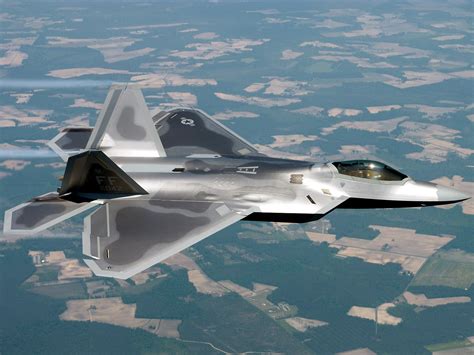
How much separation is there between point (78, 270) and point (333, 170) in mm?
85230

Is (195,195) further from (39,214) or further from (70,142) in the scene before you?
(70,142)

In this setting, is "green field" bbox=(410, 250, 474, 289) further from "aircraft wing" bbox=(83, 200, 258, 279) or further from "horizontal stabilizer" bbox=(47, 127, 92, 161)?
"aircraft wing" bbox=(83, 200, 258, 279)

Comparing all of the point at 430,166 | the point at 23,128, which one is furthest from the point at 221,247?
the point at 23,128

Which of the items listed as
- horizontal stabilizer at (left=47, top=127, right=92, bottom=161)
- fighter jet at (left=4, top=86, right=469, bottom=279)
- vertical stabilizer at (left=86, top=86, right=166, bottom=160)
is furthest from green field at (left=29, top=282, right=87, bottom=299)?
fighter jet at (left=4, top=86, right=469, bottom=279)

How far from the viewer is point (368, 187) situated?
3528 cm

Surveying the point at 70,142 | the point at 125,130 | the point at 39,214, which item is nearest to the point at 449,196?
the point at 125,130

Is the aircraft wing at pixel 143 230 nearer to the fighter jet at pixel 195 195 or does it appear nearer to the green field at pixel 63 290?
the fighter jet at pixel 195 195

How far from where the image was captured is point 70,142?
4125 centimetres

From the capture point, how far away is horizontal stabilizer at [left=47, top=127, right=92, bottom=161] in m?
40.1

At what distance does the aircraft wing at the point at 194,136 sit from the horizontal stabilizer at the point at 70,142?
4.68 meters

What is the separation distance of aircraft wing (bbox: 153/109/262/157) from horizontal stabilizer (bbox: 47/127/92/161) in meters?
4.68

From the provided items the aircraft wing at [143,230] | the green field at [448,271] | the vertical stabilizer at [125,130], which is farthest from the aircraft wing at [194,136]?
the green field at [448,271]

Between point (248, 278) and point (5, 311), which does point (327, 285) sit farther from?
point (5, 311)

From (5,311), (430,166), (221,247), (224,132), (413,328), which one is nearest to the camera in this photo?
(224,132)
